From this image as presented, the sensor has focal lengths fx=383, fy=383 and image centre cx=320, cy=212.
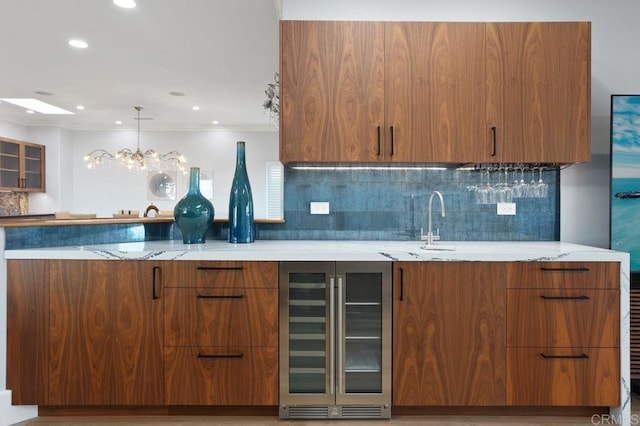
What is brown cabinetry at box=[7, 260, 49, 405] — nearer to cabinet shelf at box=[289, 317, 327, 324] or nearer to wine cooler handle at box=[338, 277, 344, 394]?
cabinet shelf at box=[289, 317, 327, 324]

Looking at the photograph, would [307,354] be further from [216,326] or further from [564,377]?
[564,377]

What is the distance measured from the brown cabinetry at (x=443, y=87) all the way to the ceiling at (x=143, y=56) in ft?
2.29

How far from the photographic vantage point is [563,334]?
76.3 inches

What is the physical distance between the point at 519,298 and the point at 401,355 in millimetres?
665

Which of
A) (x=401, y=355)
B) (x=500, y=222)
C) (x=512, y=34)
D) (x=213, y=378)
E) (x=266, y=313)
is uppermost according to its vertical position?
(x=512, y=34)

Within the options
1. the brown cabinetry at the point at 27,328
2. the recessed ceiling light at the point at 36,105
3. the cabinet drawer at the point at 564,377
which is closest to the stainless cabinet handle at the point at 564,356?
the cabinet drawer at the point at 564,377

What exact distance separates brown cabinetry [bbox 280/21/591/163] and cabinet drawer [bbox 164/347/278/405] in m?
1.15

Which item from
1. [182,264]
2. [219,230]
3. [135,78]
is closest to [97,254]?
[182,264]

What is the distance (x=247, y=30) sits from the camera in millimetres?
3379

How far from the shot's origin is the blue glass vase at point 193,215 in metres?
2.26

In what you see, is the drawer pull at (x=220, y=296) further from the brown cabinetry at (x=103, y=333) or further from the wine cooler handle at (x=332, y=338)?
the wine cooler handle at (x=332, y=338)

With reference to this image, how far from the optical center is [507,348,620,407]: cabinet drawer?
76.2 inches

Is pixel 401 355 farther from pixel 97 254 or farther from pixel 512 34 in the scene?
pixel 512 34

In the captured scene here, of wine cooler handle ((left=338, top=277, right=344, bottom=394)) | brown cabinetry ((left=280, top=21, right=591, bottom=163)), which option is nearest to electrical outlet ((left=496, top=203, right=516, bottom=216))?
brown cabinetry ((left=280, top=21, right=591, bottom=163))
